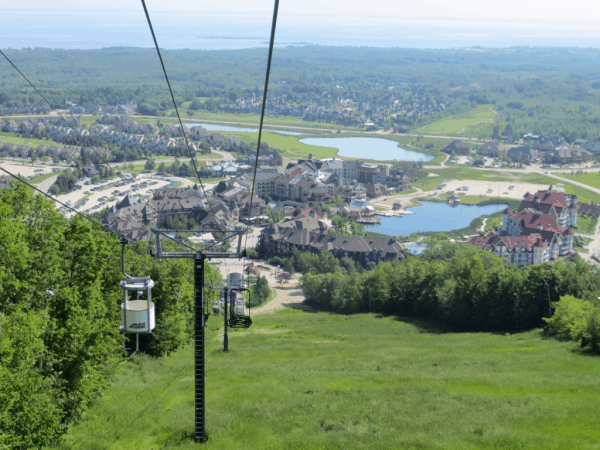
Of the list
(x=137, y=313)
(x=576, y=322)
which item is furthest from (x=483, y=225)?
(x=137, y=313)

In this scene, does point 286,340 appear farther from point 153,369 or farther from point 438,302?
point 438,302

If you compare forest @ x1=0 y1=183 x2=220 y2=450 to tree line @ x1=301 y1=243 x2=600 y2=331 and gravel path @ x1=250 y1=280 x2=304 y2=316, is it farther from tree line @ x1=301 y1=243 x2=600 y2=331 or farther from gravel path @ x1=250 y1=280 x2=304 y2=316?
gravel path @ x1=250 y1=280 x2=304 y2=316

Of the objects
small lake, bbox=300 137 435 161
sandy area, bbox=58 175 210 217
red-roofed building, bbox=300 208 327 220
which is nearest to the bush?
red-roofed building, bbox=300 208 327 220

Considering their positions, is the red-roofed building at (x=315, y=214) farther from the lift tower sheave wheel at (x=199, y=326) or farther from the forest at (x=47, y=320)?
the lift tower sheave wheel at (x=199, y=326)

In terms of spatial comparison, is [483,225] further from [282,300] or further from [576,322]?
[576,322]

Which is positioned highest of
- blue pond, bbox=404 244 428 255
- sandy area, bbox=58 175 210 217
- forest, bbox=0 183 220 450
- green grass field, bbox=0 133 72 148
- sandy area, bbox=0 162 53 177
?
forest, bbox=0 183 220 450

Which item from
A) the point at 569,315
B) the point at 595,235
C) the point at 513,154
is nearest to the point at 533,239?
the point at 595,235

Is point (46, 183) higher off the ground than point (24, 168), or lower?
lower
